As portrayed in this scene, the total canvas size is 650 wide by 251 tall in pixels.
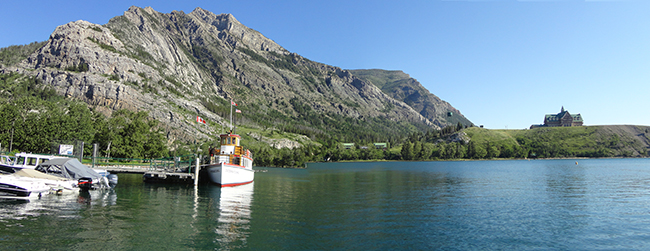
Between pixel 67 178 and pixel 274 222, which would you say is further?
pixel 67 178

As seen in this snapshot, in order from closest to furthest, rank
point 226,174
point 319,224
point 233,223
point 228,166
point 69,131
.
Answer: point 233,223 < point 319,224 < point 226,174 < point 228,166 < point 69,131

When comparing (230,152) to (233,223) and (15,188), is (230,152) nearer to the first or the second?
(15,188)

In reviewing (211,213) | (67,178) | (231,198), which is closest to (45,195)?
(67,178)

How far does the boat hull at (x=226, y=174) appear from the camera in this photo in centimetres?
5191

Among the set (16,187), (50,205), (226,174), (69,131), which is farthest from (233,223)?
(69,131)

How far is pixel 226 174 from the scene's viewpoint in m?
52.2

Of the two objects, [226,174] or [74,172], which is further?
[226,174]

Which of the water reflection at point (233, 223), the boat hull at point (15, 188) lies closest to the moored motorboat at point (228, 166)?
the water reflection at point (233, 223)

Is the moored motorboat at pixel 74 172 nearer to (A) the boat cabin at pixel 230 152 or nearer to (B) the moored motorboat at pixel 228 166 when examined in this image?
(B) the moored motorboat at pixel 228 166

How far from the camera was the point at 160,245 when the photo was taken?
18.5m

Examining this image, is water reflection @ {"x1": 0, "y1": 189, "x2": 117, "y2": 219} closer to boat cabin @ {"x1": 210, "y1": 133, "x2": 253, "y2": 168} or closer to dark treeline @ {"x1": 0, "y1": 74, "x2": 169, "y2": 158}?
boat cabin @ {"x1": 210, "y1": 133, "x2": 253, "y2": 168}

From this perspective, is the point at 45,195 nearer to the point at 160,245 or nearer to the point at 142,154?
the point at 160,245

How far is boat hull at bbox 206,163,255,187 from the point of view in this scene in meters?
51.9

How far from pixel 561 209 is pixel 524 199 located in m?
7.04
